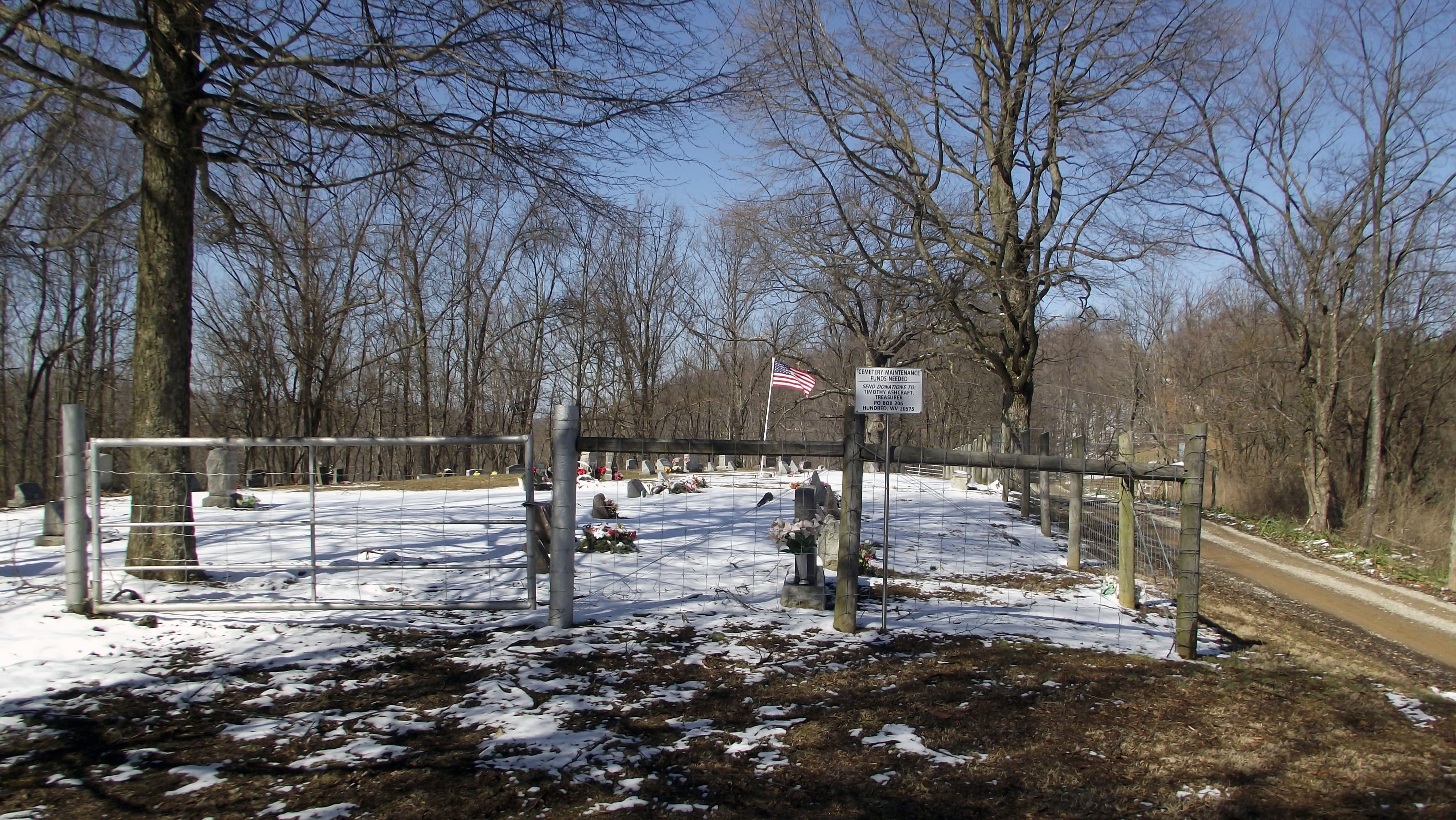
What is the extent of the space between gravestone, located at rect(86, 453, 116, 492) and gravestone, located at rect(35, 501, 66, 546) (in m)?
0.51

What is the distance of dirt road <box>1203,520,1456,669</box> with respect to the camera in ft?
28.9

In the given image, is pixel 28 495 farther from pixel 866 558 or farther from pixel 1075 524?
pixel 1075 524

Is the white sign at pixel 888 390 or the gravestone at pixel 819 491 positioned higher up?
the white sign at pixel 888 390

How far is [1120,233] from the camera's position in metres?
16.0

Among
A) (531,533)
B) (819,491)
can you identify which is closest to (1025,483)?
(819,491)

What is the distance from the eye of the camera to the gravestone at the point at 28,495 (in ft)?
49.4

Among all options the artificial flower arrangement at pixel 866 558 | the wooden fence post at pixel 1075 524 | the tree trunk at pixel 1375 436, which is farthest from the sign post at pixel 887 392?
the tree trunk at pixel 1375 436

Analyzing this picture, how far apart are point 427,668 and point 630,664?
1266 millimetres

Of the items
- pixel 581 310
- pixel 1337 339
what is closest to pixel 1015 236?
pixel 1337 339

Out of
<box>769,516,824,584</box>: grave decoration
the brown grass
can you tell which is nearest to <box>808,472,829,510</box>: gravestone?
<box>769,516,824,584</box>: grave decoration

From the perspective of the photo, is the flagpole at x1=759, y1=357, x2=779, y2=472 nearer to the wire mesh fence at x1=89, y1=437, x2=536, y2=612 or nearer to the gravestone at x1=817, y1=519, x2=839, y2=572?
the gravestone at x1=817, y1=519, x2=839, y2=572

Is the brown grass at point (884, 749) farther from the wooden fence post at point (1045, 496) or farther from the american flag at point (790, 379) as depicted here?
the american flag at point (790, 379)

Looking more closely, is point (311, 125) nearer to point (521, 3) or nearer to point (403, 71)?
point (403, 71)

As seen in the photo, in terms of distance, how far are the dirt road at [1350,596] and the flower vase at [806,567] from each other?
5.95 meters
